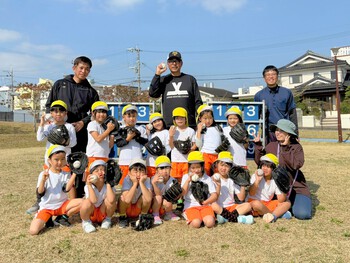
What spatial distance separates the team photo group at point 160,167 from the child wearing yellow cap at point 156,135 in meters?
0.02

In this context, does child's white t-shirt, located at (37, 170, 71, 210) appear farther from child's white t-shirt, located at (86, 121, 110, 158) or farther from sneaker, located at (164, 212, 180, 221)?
sneaker, located at (164, 212, 180, 221)

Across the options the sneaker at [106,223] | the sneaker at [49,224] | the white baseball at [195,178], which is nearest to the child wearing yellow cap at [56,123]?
the sneaker at [49,224]

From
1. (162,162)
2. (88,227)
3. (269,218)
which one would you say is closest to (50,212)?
(88,227)

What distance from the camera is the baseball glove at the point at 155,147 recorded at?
4.79 meters

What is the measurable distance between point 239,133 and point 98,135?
7.17ft

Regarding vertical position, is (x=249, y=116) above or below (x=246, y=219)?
above

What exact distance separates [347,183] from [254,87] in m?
43.3

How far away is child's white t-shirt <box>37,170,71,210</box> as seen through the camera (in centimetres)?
431

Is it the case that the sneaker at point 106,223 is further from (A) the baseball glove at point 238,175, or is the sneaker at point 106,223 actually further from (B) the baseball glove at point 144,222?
(A) the baseball glove at point 238,175

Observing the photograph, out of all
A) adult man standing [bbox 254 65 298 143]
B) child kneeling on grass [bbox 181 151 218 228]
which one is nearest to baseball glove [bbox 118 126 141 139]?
child kneeling on grass [bbox 181 151 218 228]

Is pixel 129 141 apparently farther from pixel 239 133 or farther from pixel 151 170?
Answer: pixel 239 133

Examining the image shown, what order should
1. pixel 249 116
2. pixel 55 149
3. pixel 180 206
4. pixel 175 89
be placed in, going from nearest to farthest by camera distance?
pixel 55 149, pixel 180 206, pixel 175 89, pixel 249 116

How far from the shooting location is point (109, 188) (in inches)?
165

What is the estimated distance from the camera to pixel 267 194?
481 cm
